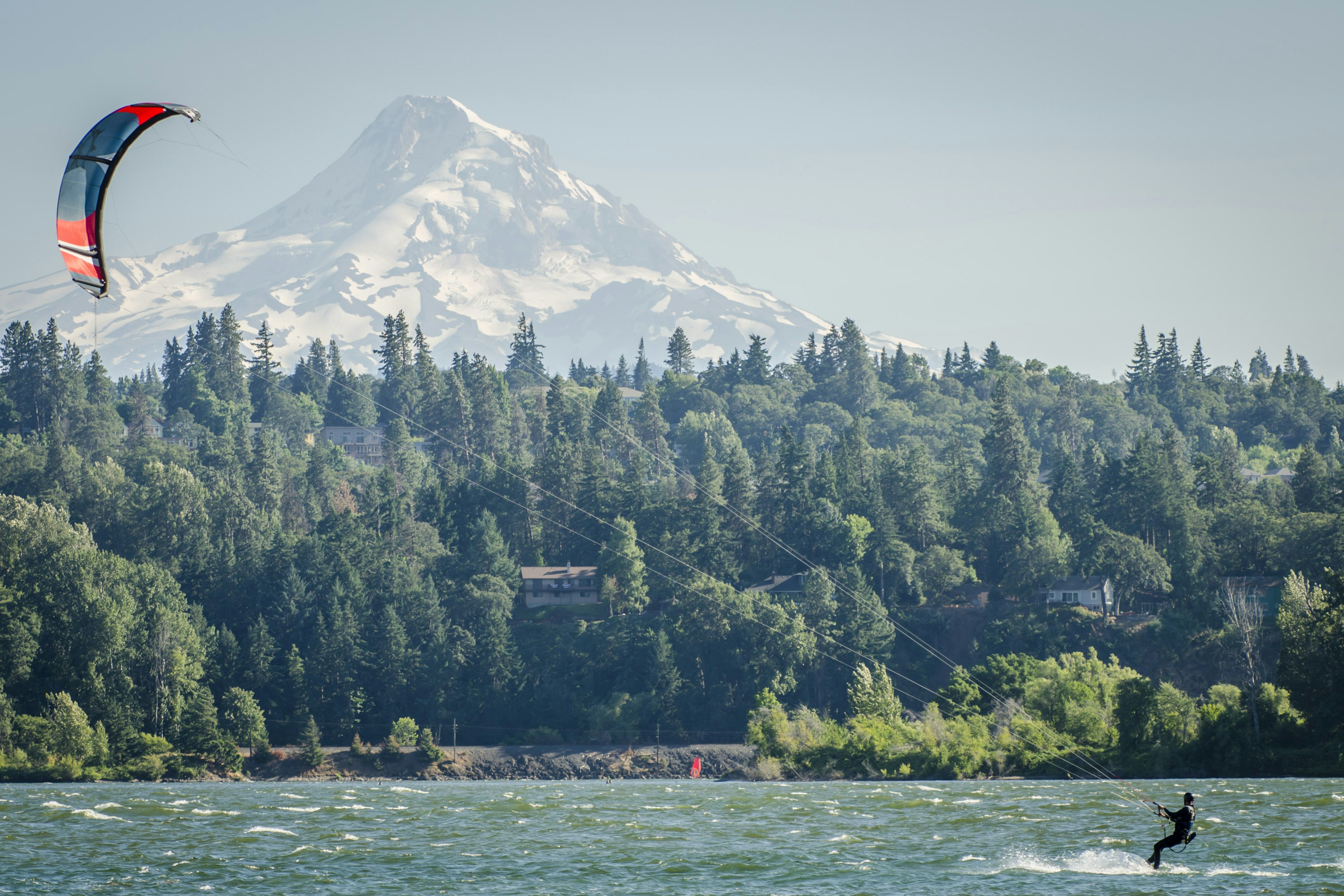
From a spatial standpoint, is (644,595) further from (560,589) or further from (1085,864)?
(1085,864)

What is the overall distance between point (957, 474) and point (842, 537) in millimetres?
20416

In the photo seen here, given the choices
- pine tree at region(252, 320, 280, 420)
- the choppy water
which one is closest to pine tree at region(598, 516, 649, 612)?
the choppy water

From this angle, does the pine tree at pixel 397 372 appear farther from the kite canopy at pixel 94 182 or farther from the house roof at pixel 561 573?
the kite canopy at pixel 94 182

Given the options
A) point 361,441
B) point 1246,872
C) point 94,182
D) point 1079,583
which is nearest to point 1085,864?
point 1246,872

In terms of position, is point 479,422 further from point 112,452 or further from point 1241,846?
point 1241,846

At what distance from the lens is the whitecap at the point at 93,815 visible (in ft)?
185

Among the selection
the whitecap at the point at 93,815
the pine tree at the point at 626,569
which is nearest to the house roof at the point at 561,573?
the pine tree at the point at 626,569

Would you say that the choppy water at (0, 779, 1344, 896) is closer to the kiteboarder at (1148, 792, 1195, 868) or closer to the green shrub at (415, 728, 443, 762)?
→ the kiteboarder at (1148, 792, 1195, 868)

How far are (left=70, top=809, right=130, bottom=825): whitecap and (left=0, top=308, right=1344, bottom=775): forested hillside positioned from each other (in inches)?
924

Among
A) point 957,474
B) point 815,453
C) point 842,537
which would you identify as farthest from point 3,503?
point 815,453

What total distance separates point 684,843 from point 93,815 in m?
23.4

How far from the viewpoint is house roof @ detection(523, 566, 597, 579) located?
395 ft

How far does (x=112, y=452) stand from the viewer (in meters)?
142

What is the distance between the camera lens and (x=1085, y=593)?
364 feet
